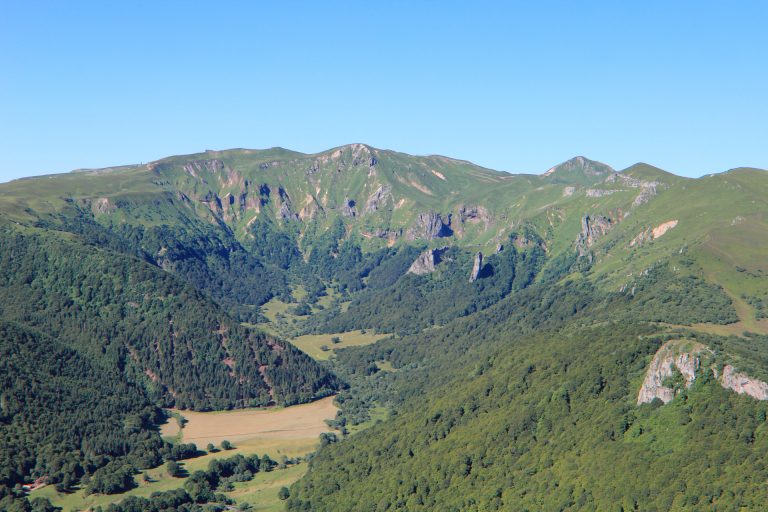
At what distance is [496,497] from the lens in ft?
648

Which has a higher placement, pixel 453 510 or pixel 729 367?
pixel 729 367

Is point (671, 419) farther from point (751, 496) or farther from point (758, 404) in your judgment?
point (751, 496)

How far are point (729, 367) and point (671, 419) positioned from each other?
59.5 feet

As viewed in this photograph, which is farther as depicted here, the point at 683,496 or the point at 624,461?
the point at 624,461

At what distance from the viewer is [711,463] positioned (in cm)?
17388

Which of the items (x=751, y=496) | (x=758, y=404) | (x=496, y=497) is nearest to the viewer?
(x=751, y=496)

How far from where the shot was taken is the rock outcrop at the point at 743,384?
18512cm

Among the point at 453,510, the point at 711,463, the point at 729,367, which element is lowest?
the point at 453,510

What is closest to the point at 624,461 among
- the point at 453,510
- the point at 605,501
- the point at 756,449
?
the point at 605,501

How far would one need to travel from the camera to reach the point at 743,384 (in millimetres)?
189625

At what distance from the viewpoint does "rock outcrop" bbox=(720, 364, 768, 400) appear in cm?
18512

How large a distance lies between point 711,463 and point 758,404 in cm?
2016

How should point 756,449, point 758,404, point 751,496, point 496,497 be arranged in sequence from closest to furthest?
point 751,496 < point 756,449 < point 758,404 < point 496,497

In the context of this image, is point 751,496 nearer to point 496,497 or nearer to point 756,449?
point 756,449
